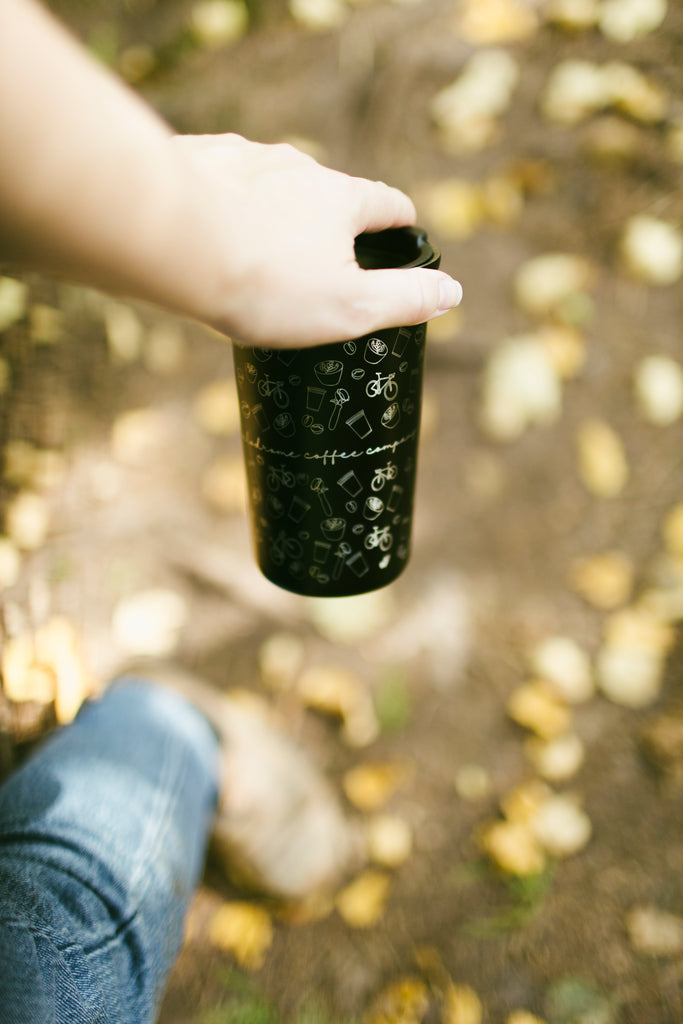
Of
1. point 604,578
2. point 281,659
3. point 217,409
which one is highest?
point 217,409

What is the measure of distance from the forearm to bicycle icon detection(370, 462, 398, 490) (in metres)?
0.22

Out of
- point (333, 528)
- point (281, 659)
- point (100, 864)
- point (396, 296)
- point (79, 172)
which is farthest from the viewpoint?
point (281, 659)

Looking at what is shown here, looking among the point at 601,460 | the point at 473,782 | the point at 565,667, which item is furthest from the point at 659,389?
the point at 473,782

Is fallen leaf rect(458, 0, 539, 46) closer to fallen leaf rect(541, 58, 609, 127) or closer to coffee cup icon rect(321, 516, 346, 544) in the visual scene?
fallen leaf rect(541, 58, 609, 127)

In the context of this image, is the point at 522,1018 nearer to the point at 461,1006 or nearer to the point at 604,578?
the point at 461,1006

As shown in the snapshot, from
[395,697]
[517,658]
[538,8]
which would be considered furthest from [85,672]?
[538,8]

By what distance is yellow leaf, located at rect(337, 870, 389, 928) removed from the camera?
40.0 inches

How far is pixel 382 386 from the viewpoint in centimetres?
49

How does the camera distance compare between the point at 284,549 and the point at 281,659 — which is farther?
the point at 281,659

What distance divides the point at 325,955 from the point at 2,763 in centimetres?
54

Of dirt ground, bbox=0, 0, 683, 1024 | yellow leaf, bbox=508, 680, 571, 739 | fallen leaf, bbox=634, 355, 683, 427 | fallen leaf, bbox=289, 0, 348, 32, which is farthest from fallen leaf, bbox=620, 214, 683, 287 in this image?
yellow leaf, bbox=508, 680, 571, 739

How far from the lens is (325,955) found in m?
0.98

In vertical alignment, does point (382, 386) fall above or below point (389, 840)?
above

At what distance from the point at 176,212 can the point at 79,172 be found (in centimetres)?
5
